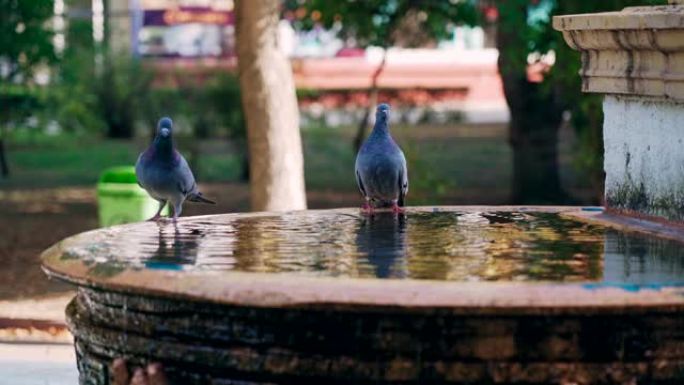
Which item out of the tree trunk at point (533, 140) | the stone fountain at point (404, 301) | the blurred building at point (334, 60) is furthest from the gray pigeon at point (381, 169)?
the blurred building at point (334, 60)

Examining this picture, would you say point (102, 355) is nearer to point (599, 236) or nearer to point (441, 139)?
point (599, 236)

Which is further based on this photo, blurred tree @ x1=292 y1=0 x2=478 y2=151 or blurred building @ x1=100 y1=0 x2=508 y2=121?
blurred building @ x1=100 y1=0 x2=508 y2=121

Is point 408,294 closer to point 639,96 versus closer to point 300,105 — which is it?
point 639,96

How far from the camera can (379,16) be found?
16.9 m

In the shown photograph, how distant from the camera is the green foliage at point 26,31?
1767 centimetres

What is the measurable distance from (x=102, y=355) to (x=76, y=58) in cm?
1748

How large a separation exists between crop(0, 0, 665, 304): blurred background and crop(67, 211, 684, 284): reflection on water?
6244 mm

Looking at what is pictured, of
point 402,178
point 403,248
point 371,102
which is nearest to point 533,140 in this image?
point 371,102

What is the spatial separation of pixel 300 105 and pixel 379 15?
11.7m

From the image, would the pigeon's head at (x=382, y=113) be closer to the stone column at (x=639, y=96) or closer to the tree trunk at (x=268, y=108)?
the stone column at (x=639, y=96)

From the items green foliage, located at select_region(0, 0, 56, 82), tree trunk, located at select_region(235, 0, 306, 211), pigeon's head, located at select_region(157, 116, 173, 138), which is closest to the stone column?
pigeon's head, located at select_region(157, 116, 173, 138)

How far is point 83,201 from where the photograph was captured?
58.7 feet

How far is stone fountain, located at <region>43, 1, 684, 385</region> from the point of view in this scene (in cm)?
368

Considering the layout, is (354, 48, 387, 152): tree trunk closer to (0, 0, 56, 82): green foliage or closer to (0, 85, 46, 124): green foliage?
(0, 0, 56, 82): green foliage
